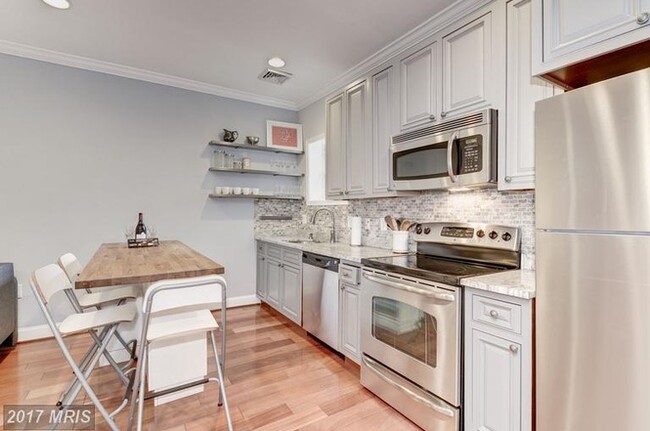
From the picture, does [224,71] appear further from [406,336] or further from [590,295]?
[590,295]

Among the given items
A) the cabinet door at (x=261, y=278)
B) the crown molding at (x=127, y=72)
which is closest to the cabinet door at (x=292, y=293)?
the cabinet door at (x=261, y=278)

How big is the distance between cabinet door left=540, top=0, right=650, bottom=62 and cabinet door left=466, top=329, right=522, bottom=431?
133 centimetres

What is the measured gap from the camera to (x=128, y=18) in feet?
8.27

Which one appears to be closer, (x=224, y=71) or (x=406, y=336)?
(x=406, y=336)

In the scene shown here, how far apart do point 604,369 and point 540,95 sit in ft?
4.23

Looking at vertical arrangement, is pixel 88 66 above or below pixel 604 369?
above

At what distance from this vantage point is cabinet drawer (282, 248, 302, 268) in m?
3.29

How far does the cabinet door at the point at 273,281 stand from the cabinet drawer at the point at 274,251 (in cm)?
6

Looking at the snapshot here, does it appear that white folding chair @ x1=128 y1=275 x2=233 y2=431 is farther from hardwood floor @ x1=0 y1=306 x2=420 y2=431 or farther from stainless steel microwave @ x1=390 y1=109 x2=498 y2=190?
stainless steel microwave @ x1=390 y1=109 x2=498 y2=190

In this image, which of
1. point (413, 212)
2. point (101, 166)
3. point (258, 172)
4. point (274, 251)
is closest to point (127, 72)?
point (101, 166)

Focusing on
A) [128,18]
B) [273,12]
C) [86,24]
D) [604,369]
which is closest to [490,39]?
[273,12]

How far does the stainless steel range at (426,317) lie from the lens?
1749mm

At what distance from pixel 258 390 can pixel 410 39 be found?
284cm

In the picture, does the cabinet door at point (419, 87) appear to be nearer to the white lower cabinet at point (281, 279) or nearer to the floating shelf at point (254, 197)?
the white lower cabinet at point (281, 279)
